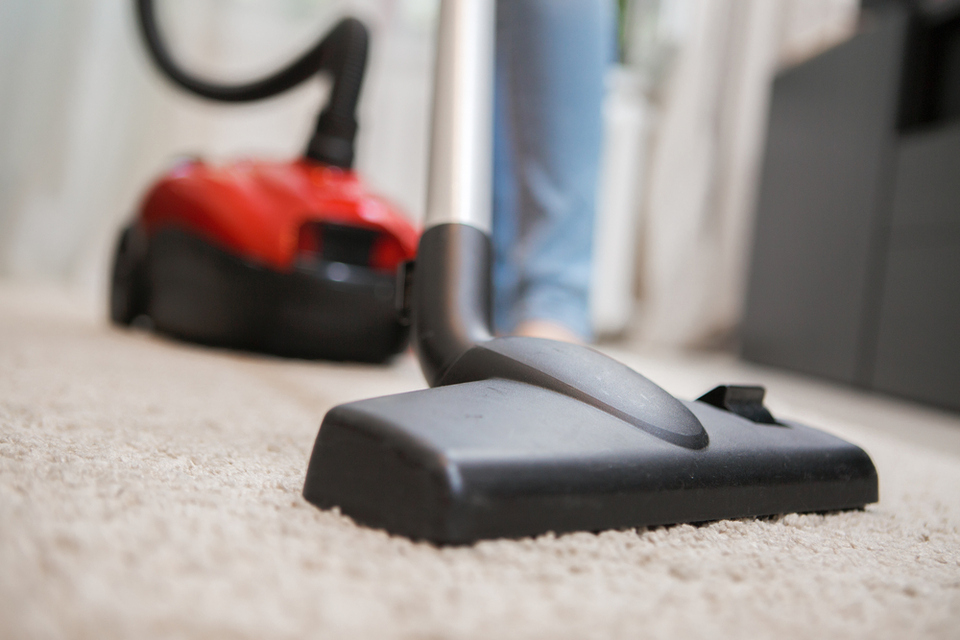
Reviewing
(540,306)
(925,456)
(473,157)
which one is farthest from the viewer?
(540,306)

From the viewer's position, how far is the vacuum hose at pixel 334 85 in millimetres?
1048

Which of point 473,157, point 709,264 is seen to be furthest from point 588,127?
point 709,264

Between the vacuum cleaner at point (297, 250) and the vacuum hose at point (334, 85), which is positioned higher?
the vacuum hose at point (334, 85)

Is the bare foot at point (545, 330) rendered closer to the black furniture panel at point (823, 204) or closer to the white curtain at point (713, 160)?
the black furniture panel at point (823, 204)

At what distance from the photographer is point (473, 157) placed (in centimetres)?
56

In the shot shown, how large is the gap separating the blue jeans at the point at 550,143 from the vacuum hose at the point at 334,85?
284 mm

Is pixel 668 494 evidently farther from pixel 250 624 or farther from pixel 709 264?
pixel 709 264

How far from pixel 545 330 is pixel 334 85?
1.76 feet

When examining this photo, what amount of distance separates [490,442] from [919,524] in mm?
272

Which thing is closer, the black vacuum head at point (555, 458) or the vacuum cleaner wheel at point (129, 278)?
the black vacuum head at point (555, 458)

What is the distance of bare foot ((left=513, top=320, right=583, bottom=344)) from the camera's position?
78 centimetres

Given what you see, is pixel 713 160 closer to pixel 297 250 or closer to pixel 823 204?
pixel 823 204

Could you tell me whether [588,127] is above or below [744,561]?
above

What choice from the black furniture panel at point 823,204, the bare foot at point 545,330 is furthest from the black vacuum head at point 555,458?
the black furniture panel at point 823,204
